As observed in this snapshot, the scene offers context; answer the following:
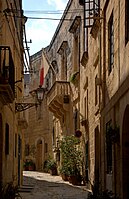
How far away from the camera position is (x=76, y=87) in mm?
25672

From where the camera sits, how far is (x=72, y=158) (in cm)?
2344

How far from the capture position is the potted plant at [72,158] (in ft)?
76.7

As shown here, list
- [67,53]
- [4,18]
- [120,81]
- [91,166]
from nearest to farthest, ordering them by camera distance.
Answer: [120,81]
[4,18]
[91,166]
[67,53]

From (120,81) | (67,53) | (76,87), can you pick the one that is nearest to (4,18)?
(120,81)

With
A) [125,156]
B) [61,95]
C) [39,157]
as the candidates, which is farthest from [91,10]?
[39,157]

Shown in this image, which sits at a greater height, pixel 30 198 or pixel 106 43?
pixel 106 43

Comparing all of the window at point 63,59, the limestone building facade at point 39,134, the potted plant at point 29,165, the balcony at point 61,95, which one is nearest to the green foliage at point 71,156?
the balcony at point 61,95

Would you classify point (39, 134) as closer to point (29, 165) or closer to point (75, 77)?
point (29, 165)

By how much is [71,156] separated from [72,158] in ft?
0.47

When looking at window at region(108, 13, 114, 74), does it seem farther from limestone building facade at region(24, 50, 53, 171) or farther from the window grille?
limestone building facade at region(24, 50, 53, 171)

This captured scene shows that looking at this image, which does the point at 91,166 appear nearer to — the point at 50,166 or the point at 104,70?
the point at 104,70

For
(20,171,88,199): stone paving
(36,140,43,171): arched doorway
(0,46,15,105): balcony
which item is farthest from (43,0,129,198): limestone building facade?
(36,140,43,171): arched doorway

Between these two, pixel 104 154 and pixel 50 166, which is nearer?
pixel 104 154

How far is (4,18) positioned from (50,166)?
2010 centimetres
